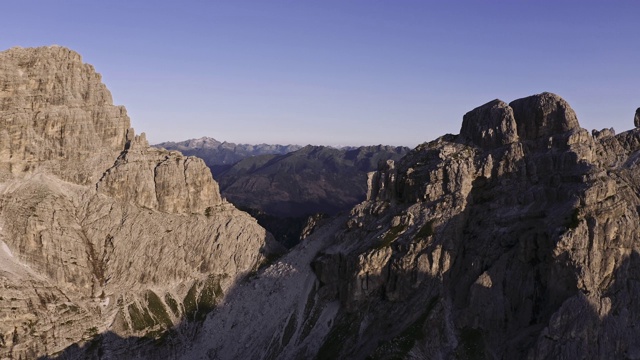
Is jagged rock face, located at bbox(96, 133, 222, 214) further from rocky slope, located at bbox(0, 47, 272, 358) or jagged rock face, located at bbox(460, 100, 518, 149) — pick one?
jagged rock face, located at bbox(460, 100, 518, 149)

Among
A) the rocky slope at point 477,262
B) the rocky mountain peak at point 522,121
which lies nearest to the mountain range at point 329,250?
the rocky slope at point 477,262

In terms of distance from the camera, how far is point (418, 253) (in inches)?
5773

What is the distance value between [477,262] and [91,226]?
116 m

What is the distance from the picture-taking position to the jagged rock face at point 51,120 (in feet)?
593

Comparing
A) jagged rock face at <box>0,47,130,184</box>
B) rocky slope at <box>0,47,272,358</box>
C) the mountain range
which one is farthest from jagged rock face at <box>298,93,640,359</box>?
jagged rock face at <box>0,47,130,184</box>

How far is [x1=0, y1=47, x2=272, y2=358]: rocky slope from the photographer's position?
15662cm

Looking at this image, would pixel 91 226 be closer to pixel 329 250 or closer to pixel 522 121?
pixel 329 250

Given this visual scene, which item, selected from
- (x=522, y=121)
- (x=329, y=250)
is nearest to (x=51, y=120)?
(x=329, y=250)

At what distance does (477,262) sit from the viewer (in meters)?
140

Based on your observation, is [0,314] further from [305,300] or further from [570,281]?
[570,281]

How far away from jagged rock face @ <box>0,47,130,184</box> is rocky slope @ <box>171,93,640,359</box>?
68.6 metres

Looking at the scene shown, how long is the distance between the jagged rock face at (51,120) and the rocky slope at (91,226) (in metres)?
0.32

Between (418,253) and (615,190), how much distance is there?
50033 millimetres

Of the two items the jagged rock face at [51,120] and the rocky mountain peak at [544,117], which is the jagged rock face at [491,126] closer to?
the rocky mountain peak at [544,117]
